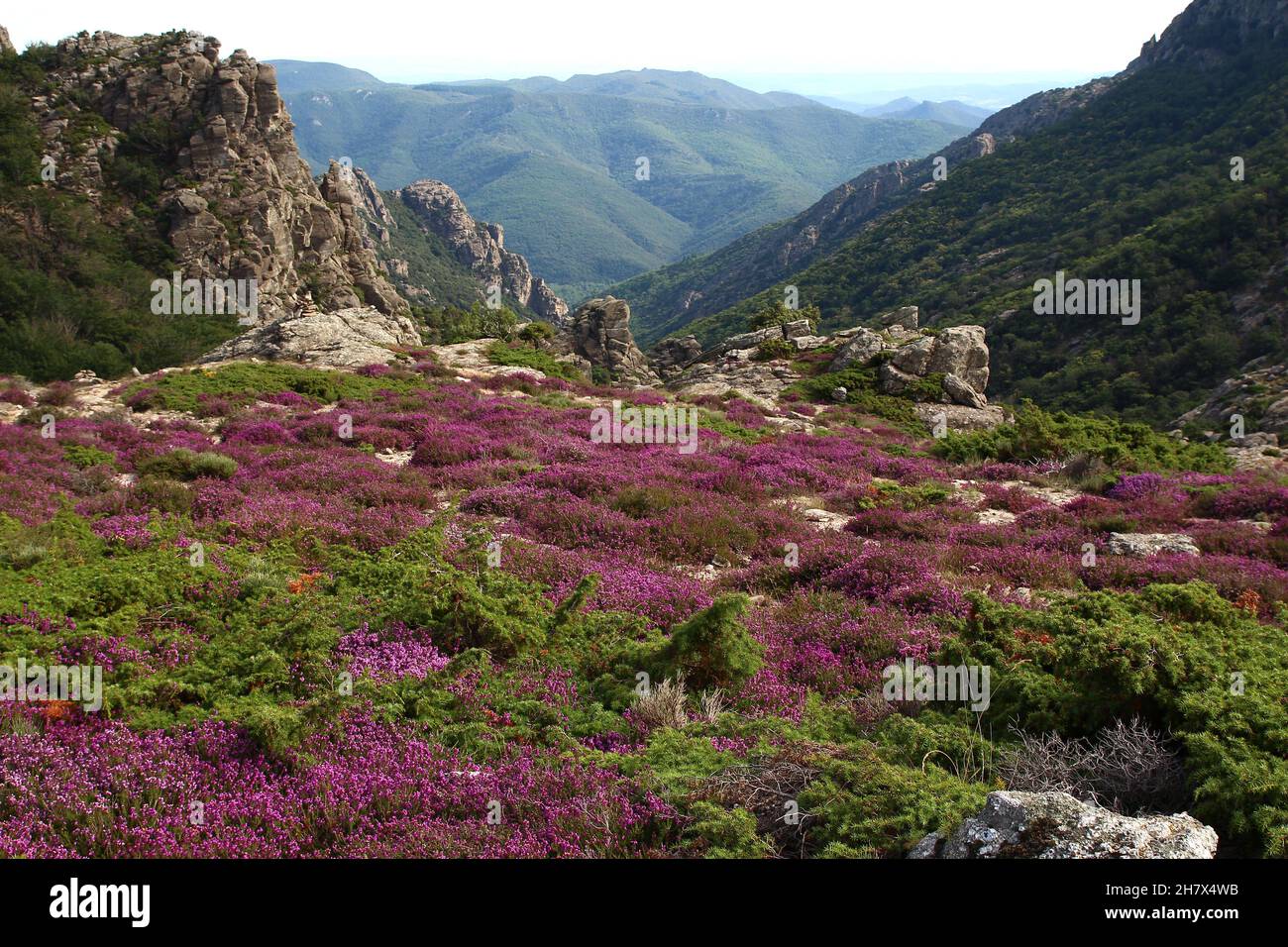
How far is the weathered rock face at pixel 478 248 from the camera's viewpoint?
17850cm

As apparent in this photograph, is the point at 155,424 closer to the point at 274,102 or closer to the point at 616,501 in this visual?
the point at 616,501

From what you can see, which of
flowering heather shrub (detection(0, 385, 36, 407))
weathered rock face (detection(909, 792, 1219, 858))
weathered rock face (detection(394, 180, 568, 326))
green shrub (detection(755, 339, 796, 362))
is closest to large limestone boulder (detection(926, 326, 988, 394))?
green shrub (detection(755, 339, 796, 362))

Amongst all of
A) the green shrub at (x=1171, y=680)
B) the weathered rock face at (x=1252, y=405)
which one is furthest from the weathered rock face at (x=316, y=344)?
the weathered rock face at (x=1252, y=405)

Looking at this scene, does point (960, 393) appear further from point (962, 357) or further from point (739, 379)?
point (739, 379)

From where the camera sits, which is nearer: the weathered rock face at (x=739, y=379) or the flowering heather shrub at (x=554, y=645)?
the flowering heather shrub at (x=554, y=645)

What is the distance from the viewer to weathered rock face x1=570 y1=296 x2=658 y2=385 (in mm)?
41656

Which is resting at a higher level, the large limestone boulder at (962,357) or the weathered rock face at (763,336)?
the weathered rock face at (763,336)

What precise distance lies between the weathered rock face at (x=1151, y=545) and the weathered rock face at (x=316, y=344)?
24.9 meters

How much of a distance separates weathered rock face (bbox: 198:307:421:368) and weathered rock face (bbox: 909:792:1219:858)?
90.2 ft

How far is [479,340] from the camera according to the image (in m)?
37.5

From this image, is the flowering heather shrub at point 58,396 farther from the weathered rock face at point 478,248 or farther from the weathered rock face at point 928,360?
the weathered rock face at point 478,248

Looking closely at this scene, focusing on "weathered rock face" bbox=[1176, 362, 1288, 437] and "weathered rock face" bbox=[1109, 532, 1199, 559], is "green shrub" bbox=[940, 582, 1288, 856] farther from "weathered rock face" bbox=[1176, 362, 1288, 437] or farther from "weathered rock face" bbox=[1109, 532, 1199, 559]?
"weathered rock face" bbox=[1176, 362, 1288, 437]
